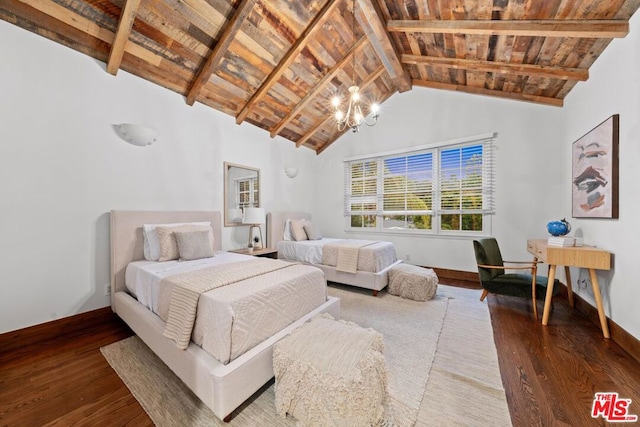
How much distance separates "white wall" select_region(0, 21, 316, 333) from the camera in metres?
2.22

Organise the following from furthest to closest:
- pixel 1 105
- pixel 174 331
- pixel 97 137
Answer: pixel 97 137, pixel 1 105, pixel 174 331

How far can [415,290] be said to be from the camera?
3.34m

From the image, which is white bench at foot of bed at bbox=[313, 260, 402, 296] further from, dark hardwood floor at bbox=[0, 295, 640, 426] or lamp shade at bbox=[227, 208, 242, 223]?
lamp shade at bbox=[227, 208, 242, 223]

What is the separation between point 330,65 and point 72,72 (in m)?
3.19

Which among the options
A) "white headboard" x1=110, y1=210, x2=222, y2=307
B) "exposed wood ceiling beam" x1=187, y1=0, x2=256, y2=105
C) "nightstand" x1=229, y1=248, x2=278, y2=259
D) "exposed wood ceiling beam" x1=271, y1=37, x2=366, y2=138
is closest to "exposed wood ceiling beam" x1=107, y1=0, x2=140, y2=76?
"exposed wood ceiling beam" x1=187, y1=0, x2=256, y2=105

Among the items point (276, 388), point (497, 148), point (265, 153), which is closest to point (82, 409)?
point (276, 388)

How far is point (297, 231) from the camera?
468 centimetres

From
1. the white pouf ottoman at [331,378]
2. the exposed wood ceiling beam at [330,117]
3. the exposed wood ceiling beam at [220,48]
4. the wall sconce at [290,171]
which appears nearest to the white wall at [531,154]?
the exposed wood ceiling beam at [330,117]

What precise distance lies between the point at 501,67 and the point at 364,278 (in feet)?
11.3

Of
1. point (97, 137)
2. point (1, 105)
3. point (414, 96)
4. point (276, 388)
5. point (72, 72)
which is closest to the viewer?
point (276, 388)

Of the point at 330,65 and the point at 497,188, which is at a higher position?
the point at 330,65

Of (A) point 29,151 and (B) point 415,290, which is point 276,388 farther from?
(A) point 29,151

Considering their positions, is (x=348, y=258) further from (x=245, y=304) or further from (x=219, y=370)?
(x=219, y=370)

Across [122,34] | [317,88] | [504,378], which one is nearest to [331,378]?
[504,378]
